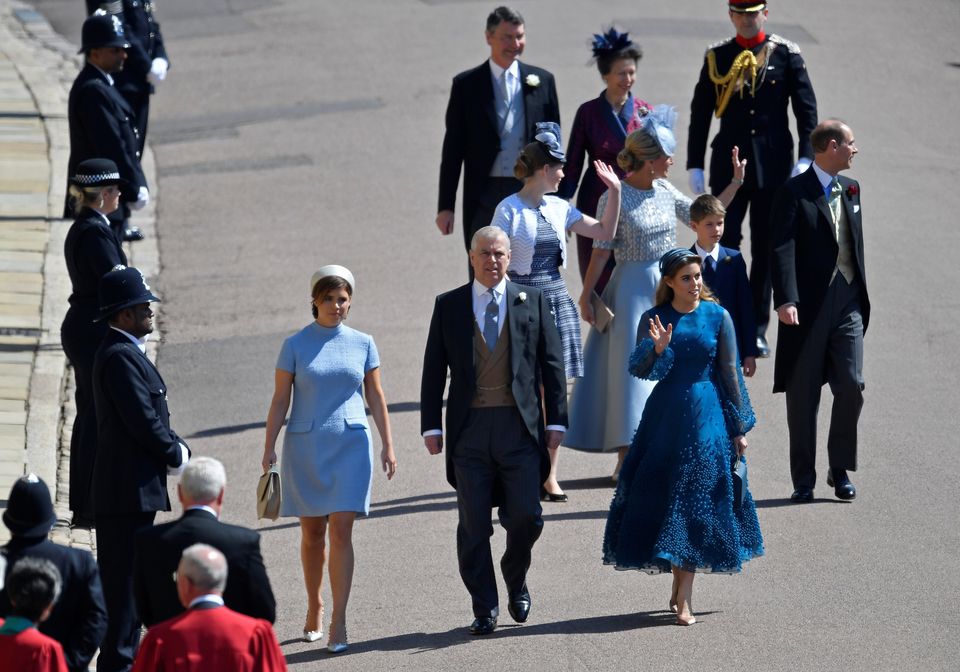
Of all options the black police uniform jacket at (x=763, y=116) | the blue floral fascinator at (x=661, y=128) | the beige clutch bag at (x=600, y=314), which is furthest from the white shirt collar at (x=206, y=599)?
the black police uniform jacket at (x=763, y=116)

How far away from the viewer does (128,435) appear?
7840 mm

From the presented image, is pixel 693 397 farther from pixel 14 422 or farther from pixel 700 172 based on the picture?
pixel 14 422

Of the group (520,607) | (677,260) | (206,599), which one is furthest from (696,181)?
(206,599)

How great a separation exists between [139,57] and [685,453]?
800 centimetres

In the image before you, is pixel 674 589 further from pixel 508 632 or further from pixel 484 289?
pixel 484 289

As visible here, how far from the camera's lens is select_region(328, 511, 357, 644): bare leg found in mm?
8312

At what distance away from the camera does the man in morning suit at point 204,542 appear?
6332 mm

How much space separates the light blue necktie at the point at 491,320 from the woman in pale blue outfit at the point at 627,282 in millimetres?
1771

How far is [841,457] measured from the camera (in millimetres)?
10164

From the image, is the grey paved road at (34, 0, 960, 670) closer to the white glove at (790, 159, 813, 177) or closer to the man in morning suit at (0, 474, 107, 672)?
the white glove at (790, 159, 813, 177)

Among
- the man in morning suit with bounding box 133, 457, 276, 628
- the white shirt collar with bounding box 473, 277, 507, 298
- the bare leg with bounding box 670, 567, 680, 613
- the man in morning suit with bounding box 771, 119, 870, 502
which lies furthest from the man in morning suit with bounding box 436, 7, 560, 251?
the man in morning suit with bounding box 133, 457, 276, 628

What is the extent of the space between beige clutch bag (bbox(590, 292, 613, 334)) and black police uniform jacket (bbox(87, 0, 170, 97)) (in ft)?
19.5

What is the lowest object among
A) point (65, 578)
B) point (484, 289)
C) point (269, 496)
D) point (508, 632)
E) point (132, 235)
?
point (508, 632)

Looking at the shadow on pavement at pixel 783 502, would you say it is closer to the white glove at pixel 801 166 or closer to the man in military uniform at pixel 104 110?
the white glove at pixel 801 166
